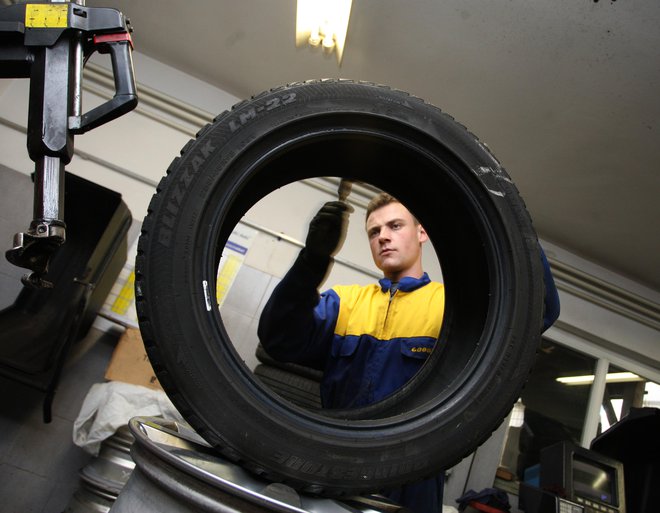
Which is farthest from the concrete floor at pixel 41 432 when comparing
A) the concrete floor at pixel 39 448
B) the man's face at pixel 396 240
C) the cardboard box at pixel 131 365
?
the man's face at pixel 396 240

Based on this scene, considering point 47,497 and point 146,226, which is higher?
point 146,226

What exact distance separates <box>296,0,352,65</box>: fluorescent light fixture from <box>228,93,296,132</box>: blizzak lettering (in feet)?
5.76

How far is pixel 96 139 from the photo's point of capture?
292cm

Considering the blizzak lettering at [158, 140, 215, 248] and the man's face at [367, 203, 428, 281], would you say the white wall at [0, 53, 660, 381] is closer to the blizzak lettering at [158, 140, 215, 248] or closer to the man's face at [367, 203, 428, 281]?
the man's face at [367, 203, 428, 281]

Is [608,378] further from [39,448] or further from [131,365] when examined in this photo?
[39,448]

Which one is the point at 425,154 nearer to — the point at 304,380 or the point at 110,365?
the point at 304,380

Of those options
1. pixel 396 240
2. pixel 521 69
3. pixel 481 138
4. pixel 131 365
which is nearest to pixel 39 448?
pixel 131 365

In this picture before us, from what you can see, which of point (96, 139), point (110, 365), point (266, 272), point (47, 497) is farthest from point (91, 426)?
point (96, 139)

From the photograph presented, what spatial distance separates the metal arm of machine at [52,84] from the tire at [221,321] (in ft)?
0.82

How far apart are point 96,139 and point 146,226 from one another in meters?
2.69

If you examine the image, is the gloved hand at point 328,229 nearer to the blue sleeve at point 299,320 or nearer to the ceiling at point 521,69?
the blue sleeve at point 299,320

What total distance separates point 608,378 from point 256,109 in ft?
12.3

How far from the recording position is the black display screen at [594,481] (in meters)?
2.42

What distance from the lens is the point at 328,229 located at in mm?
1161
